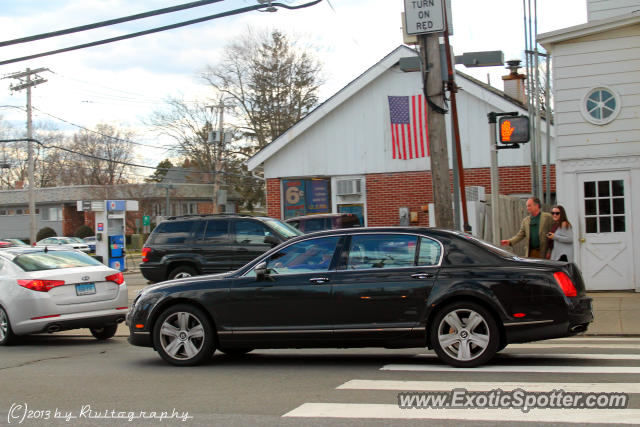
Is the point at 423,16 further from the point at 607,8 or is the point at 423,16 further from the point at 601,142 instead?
the point at 607,8

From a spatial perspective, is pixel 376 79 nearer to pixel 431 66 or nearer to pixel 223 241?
pixel 223 241

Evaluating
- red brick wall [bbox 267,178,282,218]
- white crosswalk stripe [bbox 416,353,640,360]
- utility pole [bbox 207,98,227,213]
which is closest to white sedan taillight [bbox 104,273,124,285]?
white crosswalk stripe [bbox 416,353,640,360]

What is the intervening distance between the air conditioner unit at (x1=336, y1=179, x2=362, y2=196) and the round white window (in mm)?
9530

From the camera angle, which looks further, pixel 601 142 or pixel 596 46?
pixel 596 46

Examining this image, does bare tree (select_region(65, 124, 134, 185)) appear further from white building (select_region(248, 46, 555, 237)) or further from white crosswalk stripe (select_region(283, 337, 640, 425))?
white crosswalk stripe (select_region(283, 337, 640, 425))

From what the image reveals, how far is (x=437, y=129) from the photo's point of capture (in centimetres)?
1141

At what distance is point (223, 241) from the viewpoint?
624 inches

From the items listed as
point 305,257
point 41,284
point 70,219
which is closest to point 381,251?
point 305,257

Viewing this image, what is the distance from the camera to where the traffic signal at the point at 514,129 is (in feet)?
37.5

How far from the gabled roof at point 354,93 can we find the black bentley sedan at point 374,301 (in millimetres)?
14332

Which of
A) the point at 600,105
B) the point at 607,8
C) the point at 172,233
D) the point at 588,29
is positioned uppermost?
the point at 607,8

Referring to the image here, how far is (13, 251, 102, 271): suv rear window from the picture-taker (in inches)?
456

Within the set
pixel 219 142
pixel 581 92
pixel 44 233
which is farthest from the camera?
pixel 44 233

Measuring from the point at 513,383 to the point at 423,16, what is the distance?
641cm
